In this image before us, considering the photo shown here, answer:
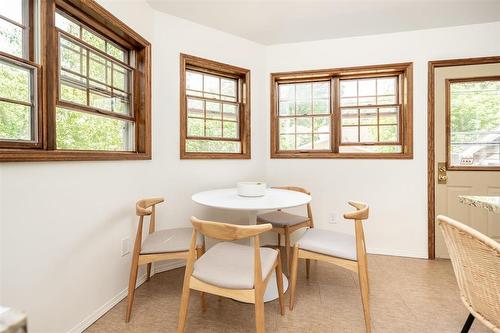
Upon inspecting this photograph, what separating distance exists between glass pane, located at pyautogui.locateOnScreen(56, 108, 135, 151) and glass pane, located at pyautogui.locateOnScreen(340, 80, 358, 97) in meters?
2.38

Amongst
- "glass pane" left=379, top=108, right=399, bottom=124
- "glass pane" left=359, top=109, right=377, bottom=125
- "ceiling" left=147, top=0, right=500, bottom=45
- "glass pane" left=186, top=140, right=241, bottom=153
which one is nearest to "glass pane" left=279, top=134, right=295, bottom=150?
"glass pane" left=186, top=140, right=241, bottom=153

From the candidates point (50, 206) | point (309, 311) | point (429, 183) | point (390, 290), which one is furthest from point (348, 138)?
point (50, 206)

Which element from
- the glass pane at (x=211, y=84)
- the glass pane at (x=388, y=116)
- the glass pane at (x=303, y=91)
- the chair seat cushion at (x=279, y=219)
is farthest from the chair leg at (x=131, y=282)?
the glass pane at (x=388, y=116)

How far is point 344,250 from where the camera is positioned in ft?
5.55

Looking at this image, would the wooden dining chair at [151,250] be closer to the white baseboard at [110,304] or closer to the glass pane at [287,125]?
the white baseboard at [110,304]

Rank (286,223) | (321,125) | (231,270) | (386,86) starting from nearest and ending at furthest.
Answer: (231,270), (286,223), (386,86), (321,125)

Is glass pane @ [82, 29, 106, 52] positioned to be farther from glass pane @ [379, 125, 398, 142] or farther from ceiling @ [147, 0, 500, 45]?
glass pane @ [379, 125, 398, 142]

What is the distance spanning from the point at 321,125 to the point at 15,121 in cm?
280

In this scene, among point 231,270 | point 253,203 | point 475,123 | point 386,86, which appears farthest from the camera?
point 386,86

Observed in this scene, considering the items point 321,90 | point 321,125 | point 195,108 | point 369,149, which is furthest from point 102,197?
point 369,149

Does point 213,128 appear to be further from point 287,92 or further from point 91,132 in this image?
point 91,132

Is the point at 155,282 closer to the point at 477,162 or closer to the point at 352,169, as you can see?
the point at 352,169

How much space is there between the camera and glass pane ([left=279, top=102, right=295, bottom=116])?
323 centimetres

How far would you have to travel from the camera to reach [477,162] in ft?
8.82
